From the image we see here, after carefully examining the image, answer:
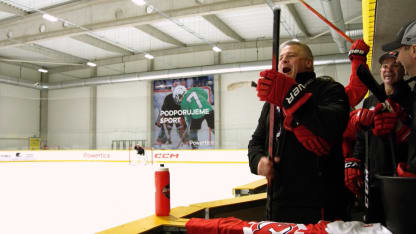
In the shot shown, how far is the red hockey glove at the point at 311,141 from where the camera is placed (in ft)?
4.05

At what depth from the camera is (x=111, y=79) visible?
17.0 meters

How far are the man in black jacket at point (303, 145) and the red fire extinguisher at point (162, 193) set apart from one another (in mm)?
381

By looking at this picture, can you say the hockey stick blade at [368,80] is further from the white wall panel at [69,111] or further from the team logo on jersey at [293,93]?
the white wall panel at [69,111]

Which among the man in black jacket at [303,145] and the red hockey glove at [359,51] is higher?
the red hockey glove at [359,51]

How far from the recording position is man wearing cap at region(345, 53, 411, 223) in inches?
50.0

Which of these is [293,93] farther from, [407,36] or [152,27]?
[152,27]

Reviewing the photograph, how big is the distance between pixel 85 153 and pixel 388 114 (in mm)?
12606

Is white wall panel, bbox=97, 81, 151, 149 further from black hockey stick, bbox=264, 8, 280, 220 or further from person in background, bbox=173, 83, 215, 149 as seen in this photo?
black hockey stick, bbox=264, 8, 280, 220

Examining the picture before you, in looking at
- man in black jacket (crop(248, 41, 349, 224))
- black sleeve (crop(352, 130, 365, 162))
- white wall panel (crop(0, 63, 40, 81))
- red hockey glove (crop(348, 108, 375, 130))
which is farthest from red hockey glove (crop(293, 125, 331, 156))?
white wall panel (crop(0, 63, 40, 81))

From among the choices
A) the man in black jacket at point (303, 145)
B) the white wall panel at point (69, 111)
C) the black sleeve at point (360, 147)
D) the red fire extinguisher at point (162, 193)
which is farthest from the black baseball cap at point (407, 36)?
the white wall panel at point (69, 111)

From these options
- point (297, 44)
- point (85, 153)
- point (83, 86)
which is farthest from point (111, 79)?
point (297, 44)

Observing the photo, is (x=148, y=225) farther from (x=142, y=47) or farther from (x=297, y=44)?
(x=142, y=47)

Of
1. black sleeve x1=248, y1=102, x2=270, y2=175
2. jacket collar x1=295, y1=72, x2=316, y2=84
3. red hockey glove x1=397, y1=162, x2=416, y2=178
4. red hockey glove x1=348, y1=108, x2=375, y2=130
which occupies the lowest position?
red hockey glove x1=397, y1=162, x2=416, y2=178

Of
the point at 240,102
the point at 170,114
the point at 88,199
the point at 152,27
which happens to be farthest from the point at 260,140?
the point at 170,114
